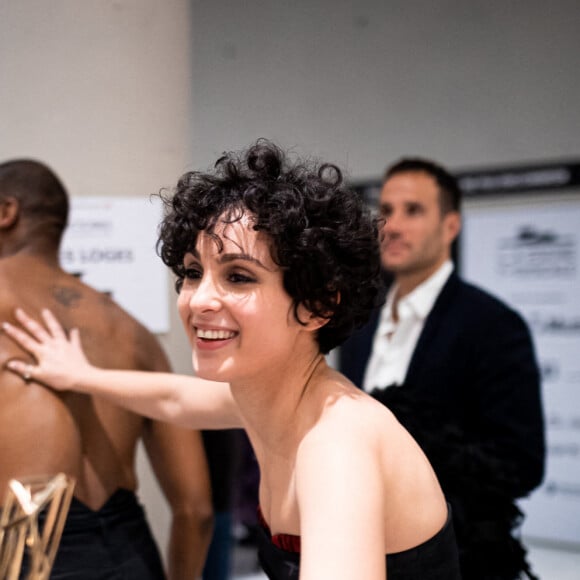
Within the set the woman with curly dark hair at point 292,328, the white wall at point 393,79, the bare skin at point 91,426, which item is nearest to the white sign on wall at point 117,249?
the bare skin at point 91,426

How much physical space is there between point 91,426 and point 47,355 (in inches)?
7.2

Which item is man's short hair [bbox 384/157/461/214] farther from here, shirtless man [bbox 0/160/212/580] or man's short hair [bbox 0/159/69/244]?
man's short hair [bbox 0/159/69/244]

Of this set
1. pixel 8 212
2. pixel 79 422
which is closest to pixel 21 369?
pixel 79 422

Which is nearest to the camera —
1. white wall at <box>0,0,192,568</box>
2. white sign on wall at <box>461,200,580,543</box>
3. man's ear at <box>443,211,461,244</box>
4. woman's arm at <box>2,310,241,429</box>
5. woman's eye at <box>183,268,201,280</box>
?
woman's eye at <box>183,268,201,280</box>

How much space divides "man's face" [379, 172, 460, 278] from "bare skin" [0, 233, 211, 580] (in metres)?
0.73

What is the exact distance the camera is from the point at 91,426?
178 centimetres

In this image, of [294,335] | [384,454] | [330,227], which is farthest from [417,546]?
[330,227]

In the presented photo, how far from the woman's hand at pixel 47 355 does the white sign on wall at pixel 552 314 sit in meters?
2.79

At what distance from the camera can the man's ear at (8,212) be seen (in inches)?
71.2

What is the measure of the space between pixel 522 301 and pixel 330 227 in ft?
10.2

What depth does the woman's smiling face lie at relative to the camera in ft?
3.83

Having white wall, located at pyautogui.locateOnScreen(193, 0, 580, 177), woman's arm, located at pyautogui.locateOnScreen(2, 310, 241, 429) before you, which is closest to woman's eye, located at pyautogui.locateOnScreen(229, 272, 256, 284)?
woman's arm, located at pyautogui.locateOnScreen(2, 310, 241, 429)

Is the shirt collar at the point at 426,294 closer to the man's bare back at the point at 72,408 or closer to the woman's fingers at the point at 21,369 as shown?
the man's bare back at the point at 72,408

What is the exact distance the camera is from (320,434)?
111 cm
